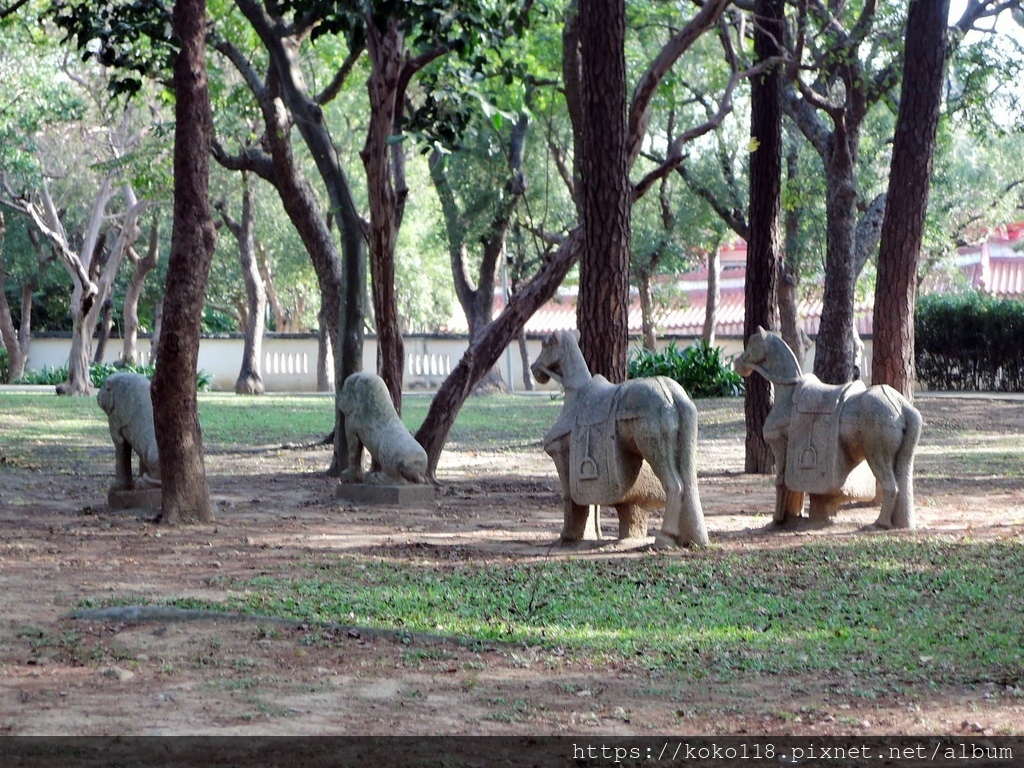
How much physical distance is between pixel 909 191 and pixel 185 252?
7675mm

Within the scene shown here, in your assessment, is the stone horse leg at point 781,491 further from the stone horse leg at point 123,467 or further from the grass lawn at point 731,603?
the stone horse leg at point 123,467

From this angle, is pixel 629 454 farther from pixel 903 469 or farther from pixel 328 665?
pixel 328 665

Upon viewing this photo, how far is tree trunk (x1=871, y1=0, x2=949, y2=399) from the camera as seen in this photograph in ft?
46.8

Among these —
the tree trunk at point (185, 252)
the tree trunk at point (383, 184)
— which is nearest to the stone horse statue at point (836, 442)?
the tree trunk at point (185, 252)

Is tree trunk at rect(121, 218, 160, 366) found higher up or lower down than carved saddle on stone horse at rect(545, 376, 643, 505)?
higher up

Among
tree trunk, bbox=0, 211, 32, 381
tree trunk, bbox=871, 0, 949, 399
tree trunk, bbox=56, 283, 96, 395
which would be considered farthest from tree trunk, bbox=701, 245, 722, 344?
tree trunk, bbox=0, 211, 32, 381

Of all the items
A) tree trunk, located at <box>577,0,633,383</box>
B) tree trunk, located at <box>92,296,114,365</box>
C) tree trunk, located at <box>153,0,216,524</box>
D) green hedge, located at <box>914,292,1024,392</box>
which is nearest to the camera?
tree trunk, located at <box>153,0,216,524</box>

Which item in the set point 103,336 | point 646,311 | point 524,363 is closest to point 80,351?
point 103,336

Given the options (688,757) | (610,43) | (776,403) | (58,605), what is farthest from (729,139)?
(688,757)

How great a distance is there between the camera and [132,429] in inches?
475

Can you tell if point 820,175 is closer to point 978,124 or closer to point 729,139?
point 729,139

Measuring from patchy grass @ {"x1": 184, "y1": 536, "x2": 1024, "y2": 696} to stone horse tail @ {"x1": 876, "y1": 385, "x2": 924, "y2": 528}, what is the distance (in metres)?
0.51

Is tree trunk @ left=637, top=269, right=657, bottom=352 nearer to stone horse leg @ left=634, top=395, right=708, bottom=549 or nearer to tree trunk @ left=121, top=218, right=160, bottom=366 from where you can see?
tree trunk @ left=121, top=218, right=160, bottom=366

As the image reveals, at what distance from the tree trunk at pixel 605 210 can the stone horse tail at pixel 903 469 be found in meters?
2.80
